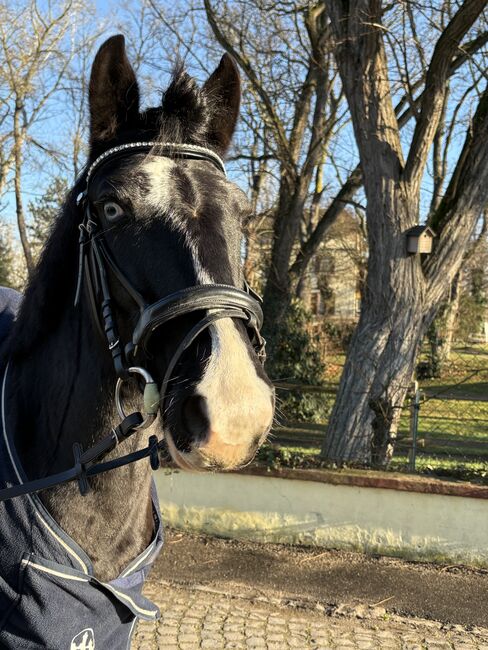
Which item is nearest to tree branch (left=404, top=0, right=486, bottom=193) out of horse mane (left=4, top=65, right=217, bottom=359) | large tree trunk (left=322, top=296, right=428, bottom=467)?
large tree trunk (left=322, top=296, right=428, bottom=467)

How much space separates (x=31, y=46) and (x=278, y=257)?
556 inches

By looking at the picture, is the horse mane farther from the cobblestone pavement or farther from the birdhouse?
the birdhouse

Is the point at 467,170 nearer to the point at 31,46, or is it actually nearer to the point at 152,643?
the point at 152,643

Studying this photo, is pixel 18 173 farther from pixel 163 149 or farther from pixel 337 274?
pixel 163 149

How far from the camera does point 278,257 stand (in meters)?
12.9

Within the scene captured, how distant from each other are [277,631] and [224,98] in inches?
143

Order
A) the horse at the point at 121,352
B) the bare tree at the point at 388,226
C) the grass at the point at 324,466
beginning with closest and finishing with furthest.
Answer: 1. the horse at the point at 121,352
2. the grass at the point at 324,466
3. the bare tree at the point at 388,226

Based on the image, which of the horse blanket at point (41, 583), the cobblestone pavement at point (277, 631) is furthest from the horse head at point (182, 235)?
the cobblestone pavement at point (277, 631)

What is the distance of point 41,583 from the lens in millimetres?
1958

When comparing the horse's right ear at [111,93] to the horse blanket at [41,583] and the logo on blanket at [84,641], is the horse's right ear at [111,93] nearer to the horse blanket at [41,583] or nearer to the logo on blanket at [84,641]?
the horse blanket at [41,583]

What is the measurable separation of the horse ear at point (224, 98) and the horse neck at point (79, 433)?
86 cm

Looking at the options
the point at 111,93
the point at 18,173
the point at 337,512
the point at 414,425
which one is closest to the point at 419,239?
the point at 414,425

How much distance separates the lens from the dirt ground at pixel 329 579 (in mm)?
4625

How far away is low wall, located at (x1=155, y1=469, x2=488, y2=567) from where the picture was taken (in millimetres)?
5395
